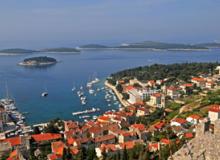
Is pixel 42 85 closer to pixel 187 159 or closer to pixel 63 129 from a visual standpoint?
pixel 63 129

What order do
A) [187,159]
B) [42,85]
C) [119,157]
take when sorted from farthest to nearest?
[42,85], [119,157], [187,159]

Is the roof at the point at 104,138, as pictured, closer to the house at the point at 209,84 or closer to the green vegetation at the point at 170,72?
the house at the point at 209,84

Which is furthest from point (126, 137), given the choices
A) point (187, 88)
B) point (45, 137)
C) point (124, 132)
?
point (187, 88)

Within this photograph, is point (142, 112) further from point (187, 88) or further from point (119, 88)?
point (119, 88)

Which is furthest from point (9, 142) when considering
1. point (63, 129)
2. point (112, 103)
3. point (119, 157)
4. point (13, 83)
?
point (13, 83)

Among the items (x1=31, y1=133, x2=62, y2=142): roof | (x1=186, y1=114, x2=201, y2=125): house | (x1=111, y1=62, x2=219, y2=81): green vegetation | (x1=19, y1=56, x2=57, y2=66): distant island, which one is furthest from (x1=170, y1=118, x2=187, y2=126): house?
(x1=19, y1=56, x2=57, y2=66): distant island

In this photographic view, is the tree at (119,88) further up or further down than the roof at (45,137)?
further down

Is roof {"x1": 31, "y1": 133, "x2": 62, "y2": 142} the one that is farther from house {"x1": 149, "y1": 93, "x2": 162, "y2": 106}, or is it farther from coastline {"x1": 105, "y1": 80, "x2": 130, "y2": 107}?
coastline {"x1": 105, "y1": 80, "x2": 130, "y2": 107}

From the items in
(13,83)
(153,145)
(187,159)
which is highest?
(187,159)

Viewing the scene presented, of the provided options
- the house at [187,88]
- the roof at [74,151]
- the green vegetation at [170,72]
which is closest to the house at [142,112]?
the house at [187,88]
